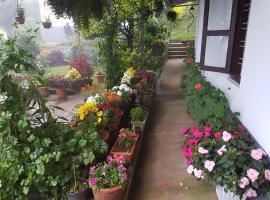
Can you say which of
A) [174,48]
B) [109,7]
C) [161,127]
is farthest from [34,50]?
[174,48]

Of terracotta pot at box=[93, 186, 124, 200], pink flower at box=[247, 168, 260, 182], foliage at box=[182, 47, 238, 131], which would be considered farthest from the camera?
foliage at box=[182, 47, 238, 131]

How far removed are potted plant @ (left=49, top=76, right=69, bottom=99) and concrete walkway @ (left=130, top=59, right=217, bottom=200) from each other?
101 inches

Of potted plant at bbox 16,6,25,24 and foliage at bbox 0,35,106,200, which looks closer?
foliage at bbox 0,35,106,200

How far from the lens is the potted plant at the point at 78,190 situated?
2.09 meters

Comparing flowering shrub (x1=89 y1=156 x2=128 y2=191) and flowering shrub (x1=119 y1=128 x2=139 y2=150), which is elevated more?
flowering shrub (x1=89 y1=156 x2=128 y2=191)

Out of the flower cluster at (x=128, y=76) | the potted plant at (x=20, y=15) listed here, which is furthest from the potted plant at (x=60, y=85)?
the potted plant at (x=20, y=15)

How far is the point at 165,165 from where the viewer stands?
3084 mm

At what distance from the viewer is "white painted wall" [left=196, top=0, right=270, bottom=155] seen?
207cm

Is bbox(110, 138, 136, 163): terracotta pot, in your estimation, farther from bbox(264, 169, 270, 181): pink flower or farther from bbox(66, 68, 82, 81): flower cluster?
bbox(66, 68, 82, 81): flower cluster

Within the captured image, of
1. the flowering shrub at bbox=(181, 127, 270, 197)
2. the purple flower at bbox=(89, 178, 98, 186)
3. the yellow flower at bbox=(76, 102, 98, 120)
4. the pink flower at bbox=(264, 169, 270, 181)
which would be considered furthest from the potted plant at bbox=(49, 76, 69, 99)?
the pink flower at bbox=(264, 169, 270, 181)

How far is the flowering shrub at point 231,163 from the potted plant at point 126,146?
771mm

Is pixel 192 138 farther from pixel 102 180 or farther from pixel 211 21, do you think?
pixel 211 21

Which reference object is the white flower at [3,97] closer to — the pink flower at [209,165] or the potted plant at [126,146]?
the potted plant at [126,146]

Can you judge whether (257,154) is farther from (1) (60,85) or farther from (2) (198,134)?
(1) (60,85)
